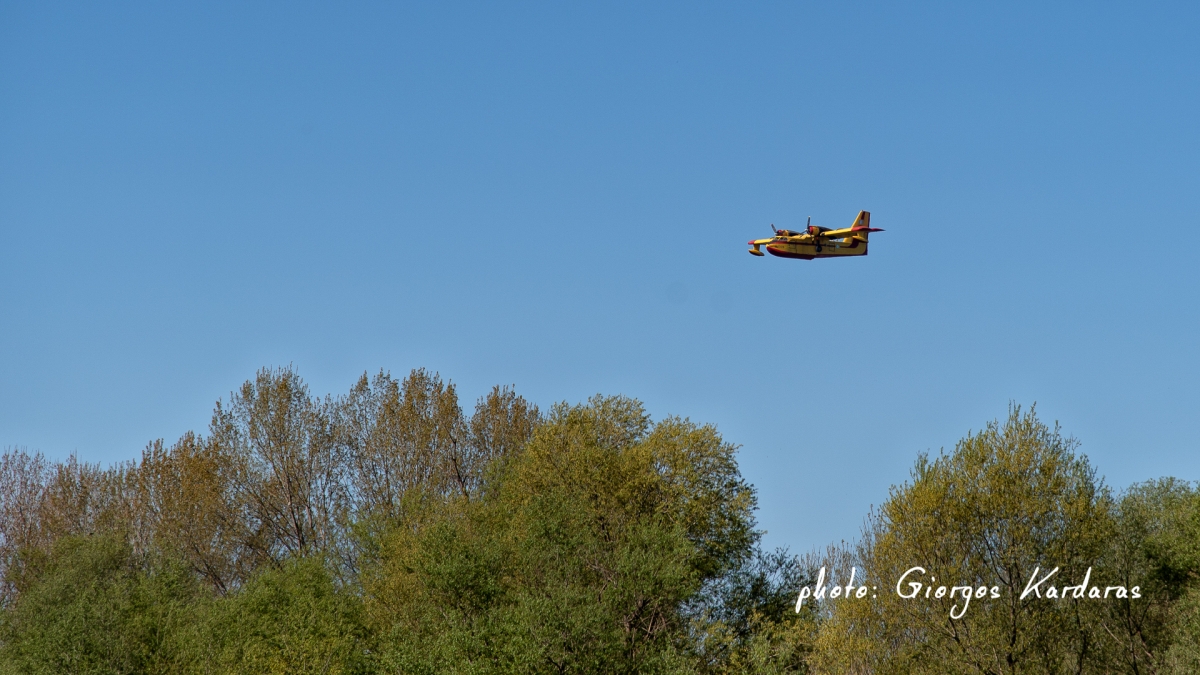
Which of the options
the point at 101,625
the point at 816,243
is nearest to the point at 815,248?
the point at 816,243

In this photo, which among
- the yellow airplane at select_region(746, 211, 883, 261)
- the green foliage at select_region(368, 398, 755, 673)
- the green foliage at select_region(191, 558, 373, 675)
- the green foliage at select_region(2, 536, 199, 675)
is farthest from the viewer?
the yellow airplane at select_region(746, 211, 883, 261)

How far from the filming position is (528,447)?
62.3 metres

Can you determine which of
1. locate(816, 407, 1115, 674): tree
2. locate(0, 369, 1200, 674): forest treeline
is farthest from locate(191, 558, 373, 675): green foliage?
locate(816, 407, 1115, 674): tree

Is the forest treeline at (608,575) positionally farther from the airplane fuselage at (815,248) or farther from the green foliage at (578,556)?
the airplane fuselage at (815,248)

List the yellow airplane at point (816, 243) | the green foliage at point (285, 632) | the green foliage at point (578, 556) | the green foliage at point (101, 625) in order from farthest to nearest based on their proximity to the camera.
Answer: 1. the yellow airplane at point (816, 243)
2. the green foliage at point (101, 625)
3. the green foliage at point (285, 632)
4. the green foliage at point (578, 556)

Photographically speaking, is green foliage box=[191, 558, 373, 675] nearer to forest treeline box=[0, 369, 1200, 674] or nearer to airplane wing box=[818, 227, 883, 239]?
forest treeline box=[0, 369, 1200, 674]

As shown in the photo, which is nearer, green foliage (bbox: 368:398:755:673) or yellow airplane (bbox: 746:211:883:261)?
green foliage (bbox: 368:398:755:673)

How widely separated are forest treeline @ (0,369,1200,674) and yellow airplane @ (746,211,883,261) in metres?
9.64

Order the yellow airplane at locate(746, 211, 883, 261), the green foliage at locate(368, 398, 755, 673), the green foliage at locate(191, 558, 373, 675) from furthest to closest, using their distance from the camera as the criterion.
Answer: the yellow airplane at locate(746, 211, 883, 261)
the green foliage at locate(191, 558, 373, 675)
the green foliage at locate(368, 398, 755, 673)

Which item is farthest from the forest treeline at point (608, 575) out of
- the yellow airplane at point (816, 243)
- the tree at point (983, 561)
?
the yellow airplane at point (816, 243)

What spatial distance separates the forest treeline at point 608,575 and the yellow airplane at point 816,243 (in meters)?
9.64

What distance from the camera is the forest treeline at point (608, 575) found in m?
46.3

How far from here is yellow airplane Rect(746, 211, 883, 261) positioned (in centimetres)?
5912

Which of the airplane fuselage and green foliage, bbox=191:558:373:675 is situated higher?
the airplane fuselage
